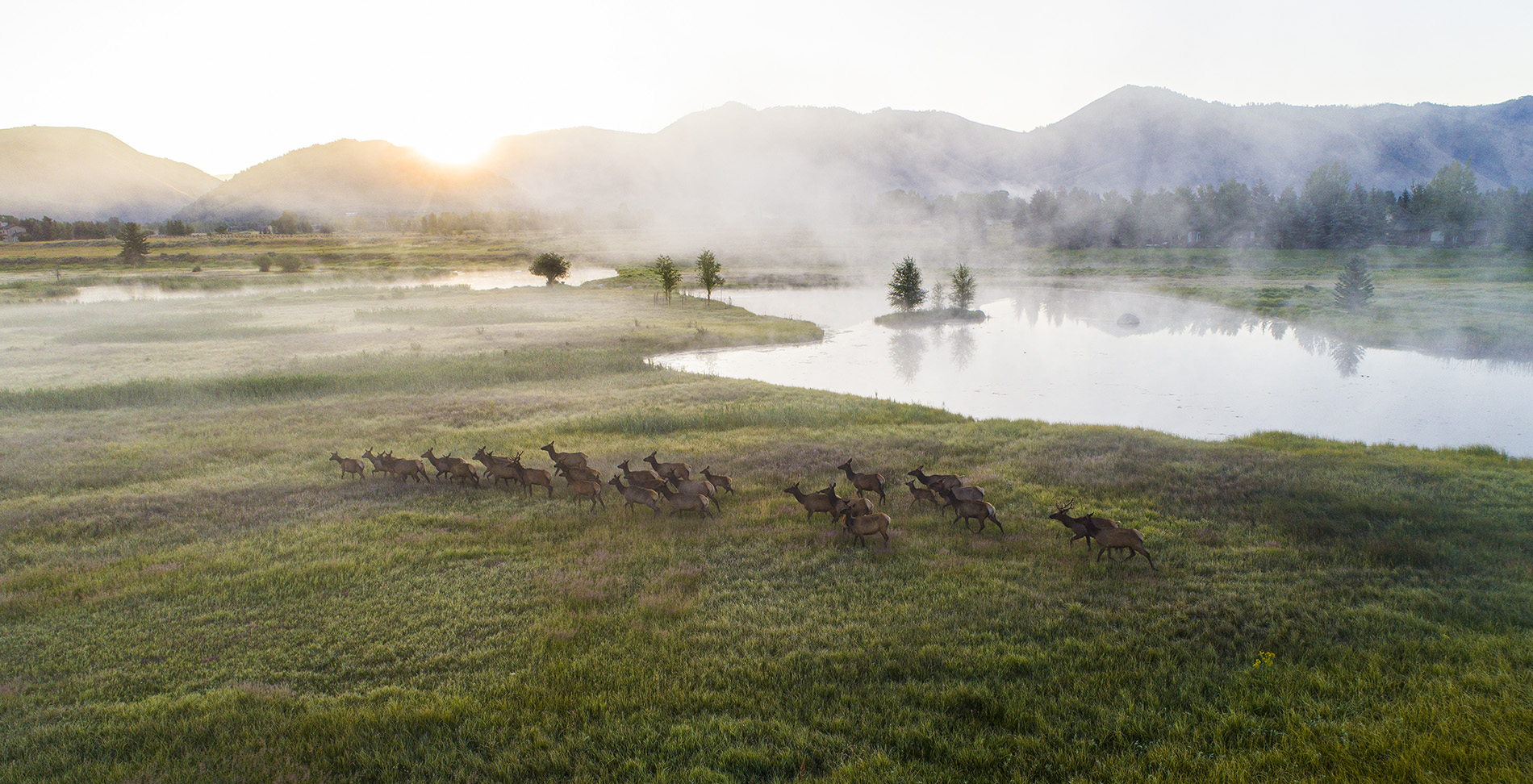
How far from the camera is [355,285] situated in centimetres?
10219

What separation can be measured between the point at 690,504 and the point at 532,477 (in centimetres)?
481

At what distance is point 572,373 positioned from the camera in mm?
39281

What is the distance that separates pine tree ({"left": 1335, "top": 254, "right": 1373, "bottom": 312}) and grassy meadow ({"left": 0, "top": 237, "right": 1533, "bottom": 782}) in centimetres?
5369

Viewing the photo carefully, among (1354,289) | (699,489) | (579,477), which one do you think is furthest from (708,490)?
(1354,289)

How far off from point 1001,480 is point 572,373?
90.9 feet

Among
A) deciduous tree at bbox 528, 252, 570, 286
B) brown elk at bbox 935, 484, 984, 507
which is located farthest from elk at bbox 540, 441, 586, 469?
deciduous tree at bbox 528, 252, 570, 286

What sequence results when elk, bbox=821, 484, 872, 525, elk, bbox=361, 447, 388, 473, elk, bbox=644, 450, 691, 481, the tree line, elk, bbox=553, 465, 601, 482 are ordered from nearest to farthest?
1. elk, bbox=821, 484, 872, 525
2. elk, bbox=553, 465, 601, 482
3. elk, bbox=644, 450, 691, 481
4. elk, bbox=361, 447, 388, 473
5. the tree line

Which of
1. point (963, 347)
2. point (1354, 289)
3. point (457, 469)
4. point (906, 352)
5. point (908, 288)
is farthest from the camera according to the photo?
point (908, 288)

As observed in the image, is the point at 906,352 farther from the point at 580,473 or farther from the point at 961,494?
the point at 580,473

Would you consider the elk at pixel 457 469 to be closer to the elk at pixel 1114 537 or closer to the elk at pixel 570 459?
the elk at pixel 570 459

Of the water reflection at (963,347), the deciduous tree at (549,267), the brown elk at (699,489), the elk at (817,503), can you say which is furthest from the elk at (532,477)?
the deciduous tree at (549,267)

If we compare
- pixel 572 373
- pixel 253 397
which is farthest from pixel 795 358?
pixel 253 397

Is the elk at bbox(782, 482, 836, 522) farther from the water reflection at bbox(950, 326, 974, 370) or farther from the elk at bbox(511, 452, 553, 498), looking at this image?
the water reflection at bbox(950, 326, 974, 370)

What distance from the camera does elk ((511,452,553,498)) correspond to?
1764 cm
